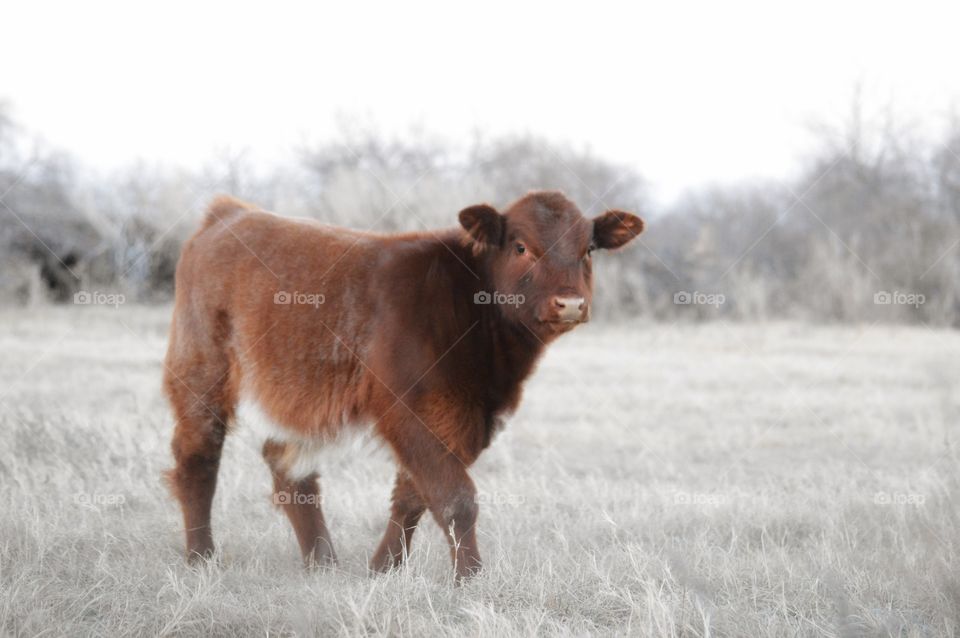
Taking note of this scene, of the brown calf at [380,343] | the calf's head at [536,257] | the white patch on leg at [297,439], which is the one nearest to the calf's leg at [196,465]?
the brown calf at [380,343]

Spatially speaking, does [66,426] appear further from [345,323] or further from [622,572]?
[622,572]

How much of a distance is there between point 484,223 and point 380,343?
0.85 meters

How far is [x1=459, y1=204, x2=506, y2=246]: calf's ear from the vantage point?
5035 millimetres

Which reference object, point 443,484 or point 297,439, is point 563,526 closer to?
point 443,484

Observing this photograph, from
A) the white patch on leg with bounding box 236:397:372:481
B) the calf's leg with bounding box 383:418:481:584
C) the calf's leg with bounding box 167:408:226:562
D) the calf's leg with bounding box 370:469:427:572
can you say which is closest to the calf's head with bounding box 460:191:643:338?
the calf's leg with bounding box 383:418:481:584

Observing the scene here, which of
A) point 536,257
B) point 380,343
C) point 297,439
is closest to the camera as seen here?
point 380,343

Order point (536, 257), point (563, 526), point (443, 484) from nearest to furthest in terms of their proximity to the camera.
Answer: point (443, 484), point (536, 257), point (563, 526)

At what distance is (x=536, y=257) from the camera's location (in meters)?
4.99

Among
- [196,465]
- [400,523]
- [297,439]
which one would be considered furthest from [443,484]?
[196,465]

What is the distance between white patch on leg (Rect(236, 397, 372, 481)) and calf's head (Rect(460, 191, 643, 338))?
96 centimetres

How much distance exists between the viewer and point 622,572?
452 centimetres

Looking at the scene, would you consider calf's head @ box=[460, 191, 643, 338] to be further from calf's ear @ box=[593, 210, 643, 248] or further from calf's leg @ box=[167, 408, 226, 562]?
calf's leg @ box=[167, 408, 226, 562]

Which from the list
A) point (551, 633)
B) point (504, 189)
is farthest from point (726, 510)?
point (504, 189)

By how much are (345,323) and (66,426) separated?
359 cm
